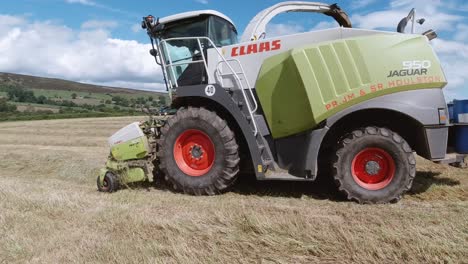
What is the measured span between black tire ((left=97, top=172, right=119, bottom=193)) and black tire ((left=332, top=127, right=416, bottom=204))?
9.60ft

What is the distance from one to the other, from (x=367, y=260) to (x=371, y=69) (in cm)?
232

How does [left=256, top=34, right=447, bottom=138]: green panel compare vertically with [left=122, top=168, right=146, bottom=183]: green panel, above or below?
above

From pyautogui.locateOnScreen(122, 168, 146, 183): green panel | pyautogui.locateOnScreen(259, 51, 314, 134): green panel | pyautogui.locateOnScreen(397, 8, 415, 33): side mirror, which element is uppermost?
pyautogui.locateOnScreen(397, 8, 415, 33): side mirror

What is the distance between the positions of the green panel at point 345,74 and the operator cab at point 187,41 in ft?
4.07

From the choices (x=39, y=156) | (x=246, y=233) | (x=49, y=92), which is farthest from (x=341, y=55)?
(x=49, y=92)

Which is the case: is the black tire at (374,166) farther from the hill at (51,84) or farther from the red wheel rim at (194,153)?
the hill at (51,84)

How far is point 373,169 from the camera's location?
4.70 metres

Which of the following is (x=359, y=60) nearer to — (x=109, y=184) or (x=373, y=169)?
(x=373, y=169)

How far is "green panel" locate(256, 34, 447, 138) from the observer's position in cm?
446

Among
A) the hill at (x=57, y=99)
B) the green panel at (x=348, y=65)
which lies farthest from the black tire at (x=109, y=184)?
the hill at (x=57, y=99)

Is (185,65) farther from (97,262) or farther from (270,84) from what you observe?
(97,262)

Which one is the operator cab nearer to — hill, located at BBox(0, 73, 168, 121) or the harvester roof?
the harvester roof

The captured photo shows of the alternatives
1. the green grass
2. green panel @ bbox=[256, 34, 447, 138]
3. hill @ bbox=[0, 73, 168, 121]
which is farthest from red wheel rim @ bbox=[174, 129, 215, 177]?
the green grass

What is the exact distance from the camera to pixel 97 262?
3113 mm
